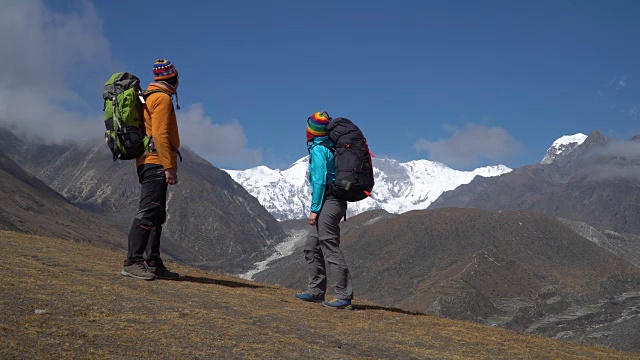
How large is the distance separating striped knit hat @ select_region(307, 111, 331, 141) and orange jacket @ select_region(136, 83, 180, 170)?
8.66 ft

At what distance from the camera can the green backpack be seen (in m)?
11.6

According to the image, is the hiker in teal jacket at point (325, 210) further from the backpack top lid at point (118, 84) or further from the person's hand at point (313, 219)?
the backpack top lid at point (118, 84)

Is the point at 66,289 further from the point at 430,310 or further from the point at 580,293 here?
the point at 580,293

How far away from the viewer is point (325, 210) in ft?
A: 39.5

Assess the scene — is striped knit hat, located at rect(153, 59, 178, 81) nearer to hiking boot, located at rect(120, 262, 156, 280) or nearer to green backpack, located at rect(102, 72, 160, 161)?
green backpack, located at rect(102, 72, 160, 161)

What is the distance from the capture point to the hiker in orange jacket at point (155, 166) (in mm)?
11766

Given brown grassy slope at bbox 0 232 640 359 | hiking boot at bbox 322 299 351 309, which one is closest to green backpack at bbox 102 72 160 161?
brown grassy slope at bbox 0 232 640 359

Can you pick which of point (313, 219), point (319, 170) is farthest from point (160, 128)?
point (313, 219)

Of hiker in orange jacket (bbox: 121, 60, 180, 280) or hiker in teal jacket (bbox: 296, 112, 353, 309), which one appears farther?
hiker in teal jacket (bbox: 296, 112, 353, 309)

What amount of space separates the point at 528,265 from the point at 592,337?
5596 cm

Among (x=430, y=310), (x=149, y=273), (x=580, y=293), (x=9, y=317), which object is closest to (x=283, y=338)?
(x=9, y=317)

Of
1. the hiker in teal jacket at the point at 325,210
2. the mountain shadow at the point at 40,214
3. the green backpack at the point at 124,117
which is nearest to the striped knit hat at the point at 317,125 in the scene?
the hiker in teal jacket at the point at 325,210

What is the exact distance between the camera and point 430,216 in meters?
178

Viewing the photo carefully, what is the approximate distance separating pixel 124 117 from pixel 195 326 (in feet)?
16.1
